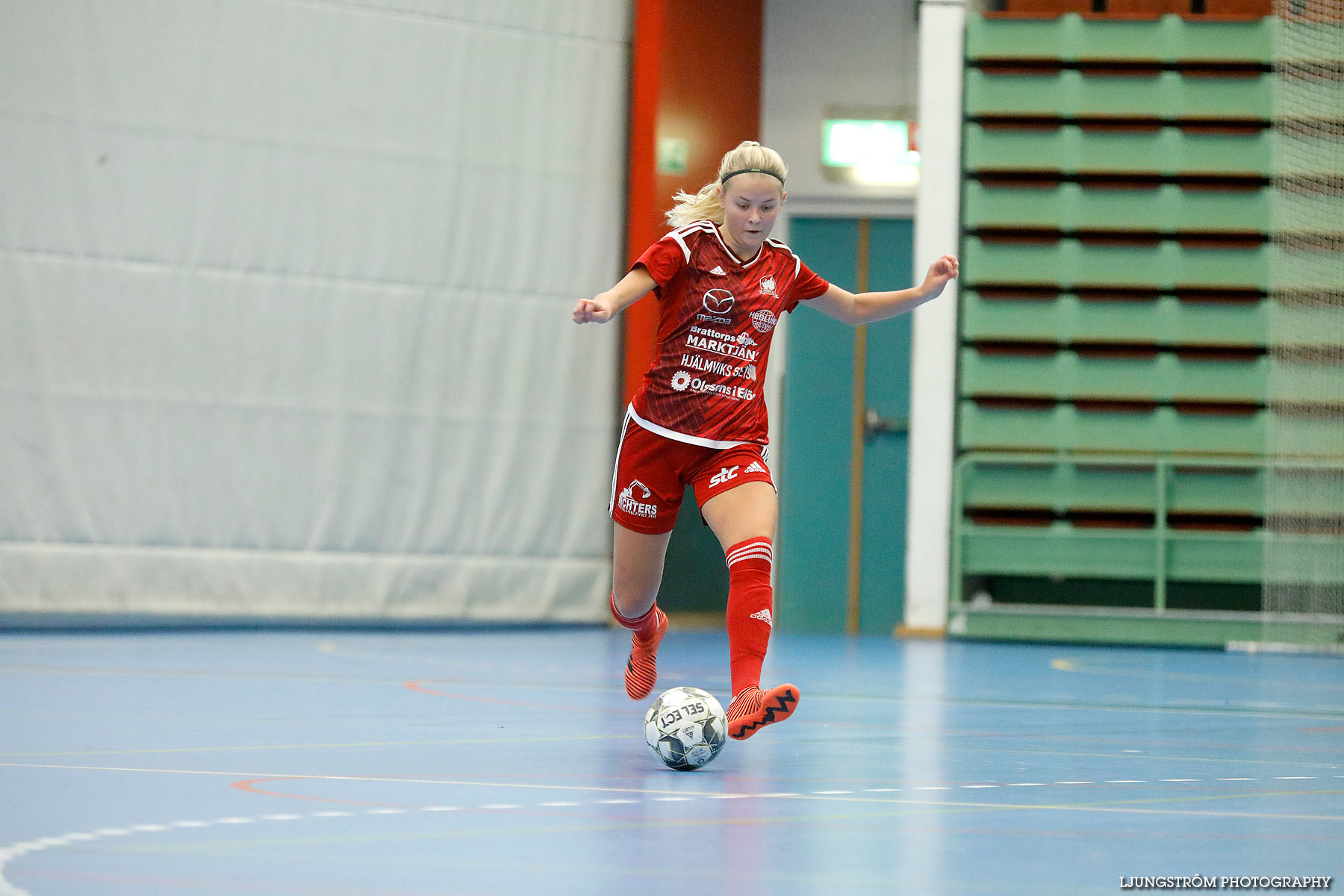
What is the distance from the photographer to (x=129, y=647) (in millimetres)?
7664

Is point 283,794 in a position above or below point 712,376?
below

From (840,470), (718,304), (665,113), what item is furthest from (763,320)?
(840,470)

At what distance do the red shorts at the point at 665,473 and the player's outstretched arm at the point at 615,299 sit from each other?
0.44 metres

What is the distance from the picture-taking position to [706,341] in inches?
177

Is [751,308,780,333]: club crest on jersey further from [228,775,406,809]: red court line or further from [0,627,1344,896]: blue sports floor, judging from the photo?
[228,775,406,809]: red court line

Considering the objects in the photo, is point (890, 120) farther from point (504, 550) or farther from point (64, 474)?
point (64, 474)

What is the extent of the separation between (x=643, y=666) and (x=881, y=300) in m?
1.40

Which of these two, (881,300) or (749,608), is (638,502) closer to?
(749,608)

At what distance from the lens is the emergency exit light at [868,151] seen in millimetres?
11328

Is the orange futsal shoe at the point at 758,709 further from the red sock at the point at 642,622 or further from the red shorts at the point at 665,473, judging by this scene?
the red sock at the point at 642,622

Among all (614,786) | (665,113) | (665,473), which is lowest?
(614,786)

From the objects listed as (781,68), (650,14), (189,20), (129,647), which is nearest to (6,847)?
(129,647)

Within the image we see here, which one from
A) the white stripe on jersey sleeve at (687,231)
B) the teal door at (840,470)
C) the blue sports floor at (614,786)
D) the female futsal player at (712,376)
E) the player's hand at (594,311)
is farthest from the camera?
the teal door at (840,470)

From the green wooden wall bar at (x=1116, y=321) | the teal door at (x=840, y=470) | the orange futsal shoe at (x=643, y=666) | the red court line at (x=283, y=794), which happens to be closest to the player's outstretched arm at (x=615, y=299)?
the orange futsal shoe at (x=643, y=666)
